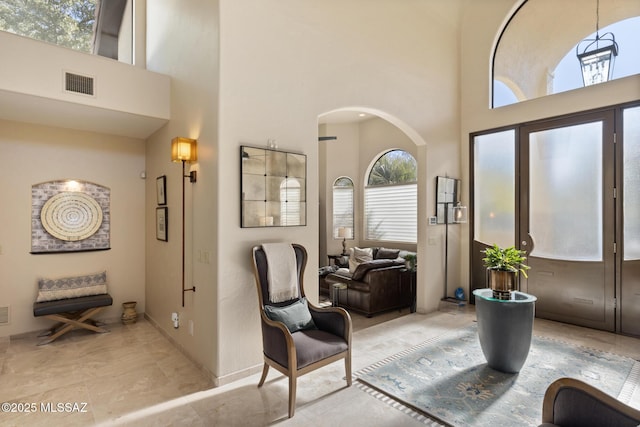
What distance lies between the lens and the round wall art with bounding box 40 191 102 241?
4160 millimetres

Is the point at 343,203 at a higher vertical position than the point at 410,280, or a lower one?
higher

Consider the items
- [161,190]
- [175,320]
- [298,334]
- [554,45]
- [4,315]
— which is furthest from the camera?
[554,45]

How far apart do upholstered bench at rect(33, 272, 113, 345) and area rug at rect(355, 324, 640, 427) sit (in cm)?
346

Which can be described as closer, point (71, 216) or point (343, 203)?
→ point (71, 216)

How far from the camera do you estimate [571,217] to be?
13.8 feet

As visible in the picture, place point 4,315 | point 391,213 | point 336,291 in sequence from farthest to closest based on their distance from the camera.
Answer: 1. point 391,213
2. point 336,291
3. point 4,315

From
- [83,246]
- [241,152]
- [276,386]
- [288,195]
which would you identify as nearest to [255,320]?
[276,386]

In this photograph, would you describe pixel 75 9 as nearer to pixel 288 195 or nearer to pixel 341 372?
pixel 288 195

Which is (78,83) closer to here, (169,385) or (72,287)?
(72,287)

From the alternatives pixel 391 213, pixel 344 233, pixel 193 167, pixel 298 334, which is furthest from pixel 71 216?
pixel 391 213

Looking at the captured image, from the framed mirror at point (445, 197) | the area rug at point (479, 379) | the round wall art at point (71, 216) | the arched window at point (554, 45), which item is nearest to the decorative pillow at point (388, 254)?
the framed mirror at point (445, 197)

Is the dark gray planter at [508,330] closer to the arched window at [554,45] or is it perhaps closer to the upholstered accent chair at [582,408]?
the upholstered accent chair at [582,408]

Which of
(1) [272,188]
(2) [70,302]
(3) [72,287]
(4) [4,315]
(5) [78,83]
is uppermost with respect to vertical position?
(5) [78,83]

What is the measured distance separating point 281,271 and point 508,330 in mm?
2060
